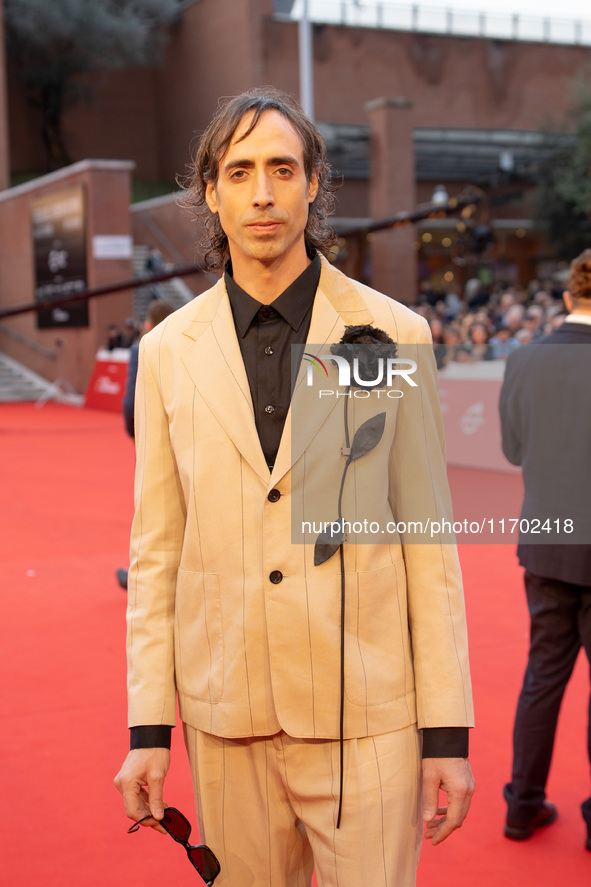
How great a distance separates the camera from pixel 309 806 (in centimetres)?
173

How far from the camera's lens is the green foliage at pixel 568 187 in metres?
29.5

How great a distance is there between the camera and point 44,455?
476 inches

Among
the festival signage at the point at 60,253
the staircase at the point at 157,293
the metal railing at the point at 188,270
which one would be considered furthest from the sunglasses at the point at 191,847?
the staircase at the point at 157,293

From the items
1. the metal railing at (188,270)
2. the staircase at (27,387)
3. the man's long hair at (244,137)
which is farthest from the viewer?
the staircase at (27,387)

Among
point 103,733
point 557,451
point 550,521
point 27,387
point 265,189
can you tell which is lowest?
point 103,733

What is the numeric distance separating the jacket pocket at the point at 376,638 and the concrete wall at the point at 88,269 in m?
18.4

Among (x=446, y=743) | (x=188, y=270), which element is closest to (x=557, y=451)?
(x=446, y=743)

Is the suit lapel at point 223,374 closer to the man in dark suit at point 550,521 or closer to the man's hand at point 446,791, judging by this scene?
the man's hand at point 446,791

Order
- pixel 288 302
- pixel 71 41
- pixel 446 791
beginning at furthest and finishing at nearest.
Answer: pixel 71 41, pixel 288 302, pixel 446 791

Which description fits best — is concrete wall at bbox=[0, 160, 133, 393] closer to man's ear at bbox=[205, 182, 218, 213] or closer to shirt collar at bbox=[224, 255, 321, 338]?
man's ear at bbox=[205, 182, 218, 213]

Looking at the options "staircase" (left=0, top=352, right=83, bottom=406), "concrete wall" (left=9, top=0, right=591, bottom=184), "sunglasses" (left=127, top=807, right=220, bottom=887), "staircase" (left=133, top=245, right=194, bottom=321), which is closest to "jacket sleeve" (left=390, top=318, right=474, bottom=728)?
"sunglasses" (left=127, top=807, right=220, bottom=887)

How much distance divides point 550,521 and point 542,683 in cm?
54

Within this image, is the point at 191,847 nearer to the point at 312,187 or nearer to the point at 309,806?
the point at 309,806

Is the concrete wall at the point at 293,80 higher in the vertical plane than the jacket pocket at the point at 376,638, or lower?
higher
